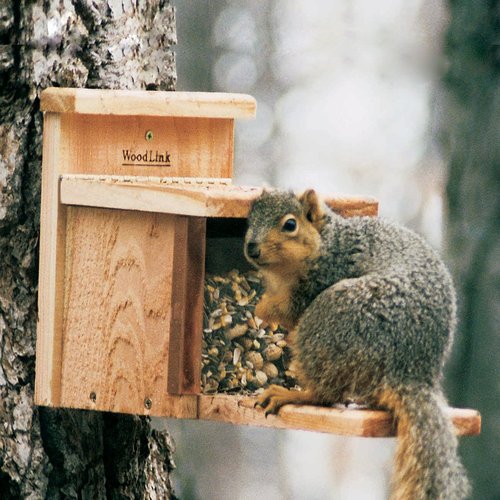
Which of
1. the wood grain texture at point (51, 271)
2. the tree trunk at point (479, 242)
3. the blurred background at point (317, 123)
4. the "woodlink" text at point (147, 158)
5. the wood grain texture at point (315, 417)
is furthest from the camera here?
the blurred background at point (317, 123)

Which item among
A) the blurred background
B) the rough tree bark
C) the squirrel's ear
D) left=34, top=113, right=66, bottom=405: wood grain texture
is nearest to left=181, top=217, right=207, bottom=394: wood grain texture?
the squirrel's ear

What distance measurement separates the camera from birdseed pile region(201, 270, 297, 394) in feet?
10.7

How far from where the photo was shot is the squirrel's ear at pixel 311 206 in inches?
126

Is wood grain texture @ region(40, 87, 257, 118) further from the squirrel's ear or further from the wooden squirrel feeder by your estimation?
the squirrel's ear

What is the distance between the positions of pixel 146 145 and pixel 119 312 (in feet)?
1.96

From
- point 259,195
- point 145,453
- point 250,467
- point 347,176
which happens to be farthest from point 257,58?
point 259,195

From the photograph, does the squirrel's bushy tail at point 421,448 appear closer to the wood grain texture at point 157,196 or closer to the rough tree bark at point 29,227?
the wood grain texture at point 157,196

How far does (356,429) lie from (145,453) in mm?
1381

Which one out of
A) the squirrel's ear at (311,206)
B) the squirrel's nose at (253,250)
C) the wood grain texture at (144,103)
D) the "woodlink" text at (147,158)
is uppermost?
the wood grain texture at (144,103)

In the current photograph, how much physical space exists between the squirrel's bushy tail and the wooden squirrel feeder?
61 mm

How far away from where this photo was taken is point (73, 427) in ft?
11.9

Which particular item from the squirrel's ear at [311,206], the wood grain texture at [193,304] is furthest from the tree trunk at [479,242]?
the wood grain texture at [193,304]

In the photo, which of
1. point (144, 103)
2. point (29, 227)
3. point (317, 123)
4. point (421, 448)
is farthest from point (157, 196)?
point (317, 123)

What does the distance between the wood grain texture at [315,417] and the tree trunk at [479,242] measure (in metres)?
1.69
